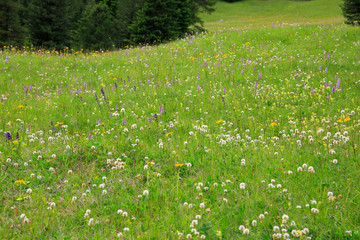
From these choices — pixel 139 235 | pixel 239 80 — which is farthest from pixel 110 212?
pixel 239 80

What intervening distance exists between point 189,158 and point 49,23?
34515 mm

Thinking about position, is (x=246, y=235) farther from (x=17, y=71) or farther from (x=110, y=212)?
(x=17, y=71)

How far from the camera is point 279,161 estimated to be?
4.01m

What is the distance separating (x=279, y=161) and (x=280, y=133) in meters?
1.32

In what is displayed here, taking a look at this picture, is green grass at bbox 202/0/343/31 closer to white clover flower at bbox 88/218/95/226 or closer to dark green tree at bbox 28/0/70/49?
dark green tree at bbox 28/0/70/49

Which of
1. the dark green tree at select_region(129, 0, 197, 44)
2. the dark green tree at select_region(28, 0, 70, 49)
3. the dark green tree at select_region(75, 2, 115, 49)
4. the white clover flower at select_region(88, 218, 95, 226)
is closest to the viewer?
the white clover flower at select_region(88, 218, 95, 226)

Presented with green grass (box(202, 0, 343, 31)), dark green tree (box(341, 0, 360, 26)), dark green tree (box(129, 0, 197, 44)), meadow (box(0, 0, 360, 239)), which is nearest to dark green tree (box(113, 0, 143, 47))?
dark green tree (box(129, 0, 197, 44))

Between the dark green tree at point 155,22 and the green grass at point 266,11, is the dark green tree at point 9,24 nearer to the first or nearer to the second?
the dark green tree at point 155,22

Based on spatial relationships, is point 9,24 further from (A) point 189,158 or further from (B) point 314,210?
(B) point 314,210

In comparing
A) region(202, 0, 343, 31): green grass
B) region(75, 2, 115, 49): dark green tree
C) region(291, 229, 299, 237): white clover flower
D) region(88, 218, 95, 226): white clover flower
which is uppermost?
region(202, 0, 343, 31): green grass

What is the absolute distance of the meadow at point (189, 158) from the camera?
3055 mm

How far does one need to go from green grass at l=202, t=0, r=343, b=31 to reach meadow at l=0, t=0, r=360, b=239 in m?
57.4

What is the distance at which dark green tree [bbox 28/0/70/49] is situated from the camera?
31.3 m

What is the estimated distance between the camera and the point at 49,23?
3241cm
